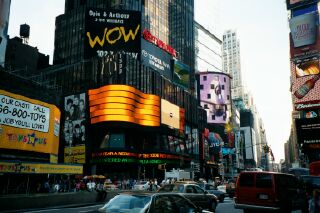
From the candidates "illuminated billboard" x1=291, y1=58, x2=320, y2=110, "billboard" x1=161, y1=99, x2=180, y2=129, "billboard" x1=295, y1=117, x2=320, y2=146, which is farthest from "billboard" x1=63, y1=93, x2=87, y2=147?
"illuminated billboard" x1=291, y1=58, x2=320, y2=110

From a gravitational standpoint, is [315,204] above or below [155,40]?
below

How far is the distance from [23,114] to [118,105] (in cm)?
2516

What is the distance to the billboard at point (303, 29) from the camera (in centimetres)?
7831

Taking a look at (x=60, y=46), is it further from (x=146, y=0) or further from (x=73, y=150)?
(x=73, y=150)

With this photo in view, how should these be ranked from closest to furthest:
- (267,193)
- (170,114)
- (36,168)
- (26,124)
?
1. (267,193)
2. (36,168)
3. (26,124)
4. (170,114)

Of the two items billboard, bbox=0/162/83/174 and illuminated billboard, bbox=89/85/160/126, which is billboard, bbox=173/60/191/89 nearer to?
illuminated billboard, bbox=89/85/160/126

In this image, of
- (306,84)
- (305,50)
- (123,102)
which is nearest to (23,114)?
(123,102)

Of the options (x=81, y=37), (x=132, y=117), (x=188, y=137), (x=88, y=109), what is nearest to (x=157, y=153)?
(x=132, y=117)

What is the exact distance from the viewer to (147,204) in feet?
25.8

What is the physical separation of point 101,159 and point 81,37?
170 feet

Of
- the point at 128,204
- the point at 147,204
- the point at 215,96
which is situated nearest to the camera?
the point at 147,204

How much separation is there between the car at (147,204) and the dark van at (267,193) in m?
6.77

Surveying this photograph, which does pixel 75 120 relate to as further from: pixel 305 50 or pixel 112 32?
pixel 305 50

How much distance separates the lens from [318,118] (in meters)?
70.9
